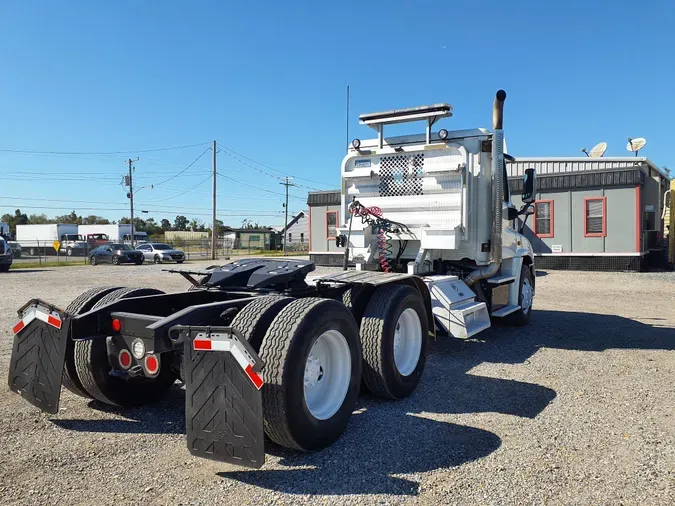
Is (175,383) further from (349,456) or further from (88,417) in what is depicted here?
(349,456)

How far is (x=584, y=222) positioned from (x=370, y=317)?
→ 18.3m

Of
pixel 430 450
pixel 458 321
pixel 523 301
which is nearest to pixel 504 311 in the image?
pixel 523 301

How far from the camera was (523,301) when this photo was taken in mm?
8695

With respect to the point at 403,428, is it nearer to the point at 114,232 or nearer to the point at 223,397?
the point at 223,397

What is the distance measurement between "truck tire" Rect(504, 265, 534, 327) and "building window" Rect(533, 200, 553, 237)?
13.2m

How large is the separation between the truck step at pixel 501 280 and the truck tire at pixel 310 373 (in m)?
4.01

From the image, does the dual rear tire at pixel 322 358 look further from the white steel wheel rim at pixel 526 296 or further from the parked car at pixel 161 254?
the parked car at pixel 161 254

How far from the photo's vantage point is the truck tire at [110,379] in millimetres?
4094

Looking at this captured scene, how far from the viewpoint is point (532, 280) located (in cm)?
925

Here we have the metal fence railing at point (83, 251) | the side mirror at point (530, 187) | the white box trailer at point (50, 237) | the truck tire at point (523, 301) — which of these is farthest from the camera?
the white box trailer at point (50, 237)

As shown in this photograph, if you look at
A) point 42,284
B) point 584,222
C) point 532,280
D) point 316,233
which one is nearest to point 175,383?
point 532,280

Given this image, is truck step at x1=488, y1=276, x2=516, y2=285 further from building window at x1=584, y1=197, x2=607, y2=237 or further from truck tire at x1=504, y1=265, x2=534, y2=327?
building window at x1=584, y1=197, x2=607, y2=237

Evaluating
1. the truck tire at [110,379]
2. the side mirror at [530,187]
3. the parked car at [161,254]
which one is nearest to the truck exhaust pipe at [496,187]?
the side mirror at [530,187]

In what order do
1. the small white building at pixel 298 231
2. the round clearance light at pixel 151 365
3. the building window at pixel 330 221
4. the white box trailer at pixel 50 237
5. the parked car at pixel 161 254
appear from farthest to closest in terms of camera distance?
the small white building at pixel 298 231 < the white box trailer at pixel 50 237 < the parked car at pixel 161 254 < the building window at pixel 330 221 < the round clearance light at pixel 151 365
